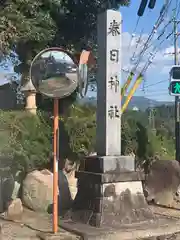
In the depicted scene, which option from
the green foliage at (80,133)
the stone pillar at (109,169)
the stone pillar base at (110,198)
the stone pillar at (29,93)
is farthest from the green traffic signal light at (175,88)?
the stone pillar at (29,93)

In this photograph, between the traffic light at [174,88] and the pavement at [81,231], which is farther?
the traffic light at [174,88]

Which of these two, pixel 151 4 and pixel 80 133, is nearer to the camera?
pixel 80 133

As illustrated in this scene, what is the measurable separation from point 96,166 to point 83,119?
10.2 feet

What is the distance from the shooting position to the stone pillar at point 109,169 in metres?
8.48

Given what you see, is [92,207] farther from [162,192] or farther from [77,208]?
[162,192]

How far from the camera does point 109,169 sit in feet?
28.3

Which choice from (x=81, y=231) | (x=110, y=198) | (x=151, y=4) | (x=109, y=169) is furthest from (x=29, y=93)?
(x=81, y=231)

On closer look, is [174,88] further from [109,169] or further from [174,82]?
[109,169]

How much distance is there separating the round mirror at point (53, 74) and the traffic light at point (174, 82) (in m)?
3.36

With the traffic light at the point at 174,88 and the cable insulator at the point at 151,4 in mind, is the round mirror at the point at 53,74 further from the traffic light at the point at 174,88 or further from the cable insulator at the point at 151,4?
the cable insulator at the point at 151,4

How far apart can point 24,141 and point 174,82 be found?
148 inches

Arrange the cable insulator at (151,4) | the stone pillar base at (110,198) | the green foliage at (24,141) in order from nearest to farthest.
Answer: the stone pillar base at (110,198) → the green foliage at (24,141) → the cable insulator at (151,4)

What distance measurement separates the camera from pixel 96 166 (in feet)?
28.7

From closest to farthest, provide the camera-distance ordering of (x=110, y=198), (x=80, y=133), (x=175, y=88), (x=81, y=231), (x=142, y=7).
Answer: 1. (x=81, y=231)
2. (x=110, y=198)
3. (x=175, y=88)
4. (x=80, y=133)
5. (x=142, y=7)
